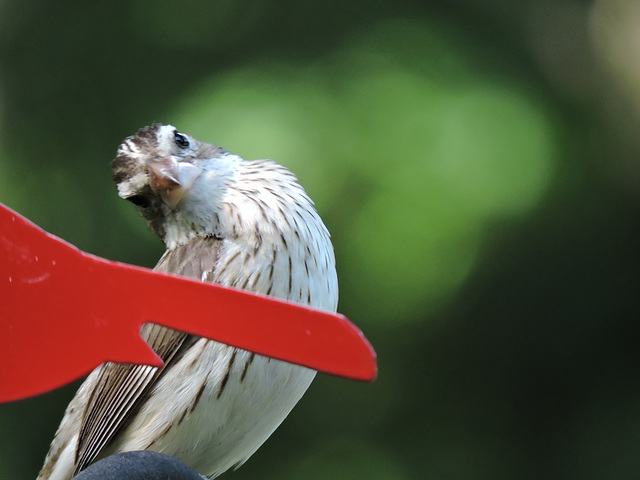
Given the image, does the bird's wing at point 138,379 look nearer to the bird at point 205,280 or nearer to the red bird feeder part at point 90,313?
the bird at point 205,280

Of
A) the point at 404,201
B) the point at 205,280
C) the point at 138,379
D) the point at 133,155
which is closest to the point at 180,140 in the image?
the point at 133,155

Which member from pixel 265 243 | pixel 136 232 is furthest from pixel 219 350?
pixel 136 232

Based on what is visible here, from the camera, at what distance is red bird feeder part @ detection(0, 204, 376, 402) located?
42.3 inches

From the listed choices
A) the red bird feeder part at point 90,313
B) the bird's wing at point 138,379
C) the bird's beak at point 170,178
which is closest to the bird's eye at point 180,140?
the bird's beak at point 170,178

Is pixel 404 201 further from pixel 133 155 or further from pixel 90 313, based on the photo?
pixel 90 313

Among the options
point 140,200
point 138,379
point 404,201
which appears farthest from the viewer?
point 404,201

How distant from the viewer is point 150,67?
3.94m

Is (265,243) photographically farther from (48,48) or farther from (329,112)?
(48,48)

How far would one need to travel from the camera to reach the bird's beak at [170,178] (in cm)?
219

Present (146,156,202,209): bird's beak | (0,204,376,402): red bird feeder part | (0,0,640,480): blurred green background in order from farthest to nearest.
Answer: (0,0,640,480): blurred green background → (146,156,202,209): bird's beak → (0,204,376,402): red bird feeder part

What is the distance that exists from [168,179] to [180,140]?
11.0 inches

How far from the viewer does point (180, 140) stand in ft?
8.00

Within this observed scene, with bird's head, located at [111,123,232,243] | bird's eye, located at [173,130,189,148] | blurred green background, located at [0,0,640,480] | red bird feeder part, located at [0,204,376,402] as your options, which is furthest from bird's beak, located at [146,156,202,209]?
blurred green background, located at [0,0,640,480]

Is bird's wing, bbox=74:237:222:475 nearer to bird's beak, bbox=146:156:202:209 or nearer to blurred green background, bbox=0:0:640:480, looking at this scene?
bird's beak, bbox=146:156:202:209
